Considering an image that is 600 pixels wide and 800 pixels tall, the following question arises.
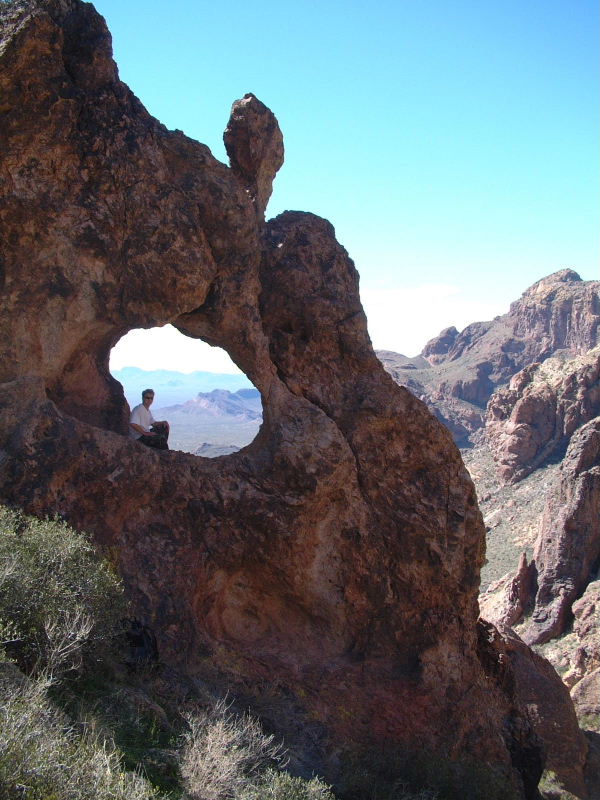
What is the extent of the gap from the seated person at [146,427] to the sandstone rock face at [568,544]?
20.6 meters

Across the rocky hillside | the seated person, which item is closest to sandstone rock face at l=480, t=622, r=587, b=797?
the rocky hillside

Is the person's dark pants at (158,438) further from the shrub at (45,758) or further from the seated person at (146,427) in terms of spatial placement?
the shrub at (45,758)

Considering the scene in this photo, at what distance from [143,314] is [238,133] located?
419 cm

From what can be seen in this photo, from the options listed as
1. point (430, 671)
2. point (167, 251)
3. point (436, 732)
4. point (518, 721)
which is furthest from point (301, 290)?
point (518, 721)

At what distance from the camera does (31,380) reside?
8867 mm

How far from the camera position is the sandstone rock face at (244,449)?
29.3 ft

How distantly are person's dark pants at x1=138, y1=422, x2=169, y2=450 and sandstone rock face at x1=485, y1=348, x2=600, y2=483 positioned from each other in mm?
41647

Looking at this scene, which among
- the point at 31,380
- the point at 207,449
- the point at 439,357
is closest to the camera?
the point at 31,380

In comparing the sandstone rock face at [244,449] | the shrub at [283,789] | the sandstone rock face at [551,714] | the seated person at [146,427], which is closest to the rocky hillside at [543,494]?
the sandstone rock face at [551,714]

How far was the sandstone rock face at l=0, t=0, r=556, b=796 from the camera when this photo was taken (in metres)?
8.95

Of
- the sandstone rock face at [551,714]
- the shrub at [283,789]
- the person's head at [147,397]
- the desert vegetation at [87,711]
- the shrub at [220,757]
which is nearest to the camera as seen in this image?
the desert vegetation at [87,711]

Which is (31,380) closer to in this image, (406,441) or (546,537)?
(406,441)

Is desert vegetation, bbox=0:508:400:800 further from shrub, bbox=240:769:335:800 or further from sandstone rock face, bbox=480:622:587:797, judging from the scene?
sandstone rock face, bbox=480:622:587:797

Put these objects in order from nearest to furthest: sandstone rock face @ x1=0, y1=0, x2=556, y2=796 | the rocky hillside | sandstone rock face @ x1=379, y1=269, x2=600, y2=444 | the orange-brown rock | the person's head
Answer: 1. sandstone rock face @ x1=0, y1=0, x2=556, y2=796
2. the person's head
3. the orange-brown rock
4. the rocky hillside
5. sandstone rock face @ x1=379, y1=269, x2=600, y2=444
